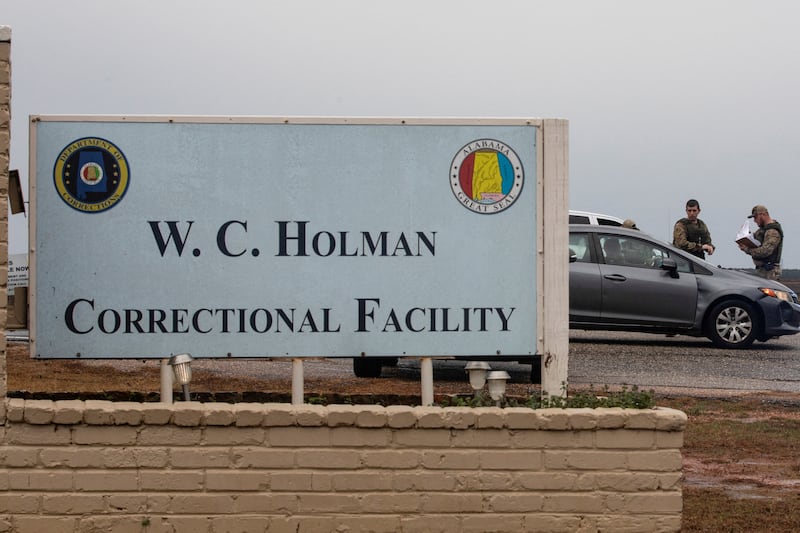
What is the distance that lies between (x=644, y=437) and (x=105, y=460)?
2655mm

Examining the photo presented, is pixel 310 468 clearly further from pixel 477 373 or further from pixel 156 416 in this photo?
pixel 477 373

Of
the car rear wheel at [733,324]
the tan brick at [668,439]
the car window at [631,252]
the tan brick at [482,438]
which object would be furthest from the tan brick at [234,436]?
the car rear wheel at [733,324]

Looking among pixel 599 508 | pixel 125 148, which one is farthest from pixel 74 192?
pixel 599 508

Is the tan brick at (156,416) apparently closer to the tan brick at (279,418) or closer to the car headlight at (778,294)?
the tan brick at (279,418)

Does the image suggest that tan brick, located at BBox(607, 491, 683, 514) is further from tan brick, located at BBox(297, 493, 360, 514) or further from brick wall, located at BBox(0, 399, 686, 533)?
tan brick, located at BBox(297, 493, 360, 514)

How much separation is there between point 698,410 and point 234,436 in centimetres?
669

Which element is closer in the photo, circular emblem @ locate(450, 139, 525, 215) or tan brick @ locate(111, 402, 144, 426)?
tan brick @ locate(111, 402, 144, 426)

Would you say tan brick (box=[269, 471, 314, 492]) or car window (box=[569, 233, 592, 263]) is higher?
car window (box=[569, 233, 592, 263])

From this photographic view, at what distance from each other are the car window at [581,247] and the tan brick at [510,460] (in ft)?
34.7

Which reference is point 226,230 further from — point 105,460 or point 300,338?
point 105,460

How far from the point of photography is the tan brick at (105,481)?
6.30 metres

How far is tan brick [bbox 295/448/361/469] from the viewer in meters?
6.32

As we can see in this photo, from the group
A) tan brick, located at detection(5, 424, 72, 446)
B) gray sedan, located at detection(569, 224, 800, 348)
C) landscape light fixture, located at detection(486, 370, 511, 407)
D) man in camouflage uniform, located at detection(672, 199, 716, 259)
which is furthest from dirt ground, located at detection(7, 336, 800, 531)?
man in camouflage uniform, located at detection(672, 199, 716, 259)

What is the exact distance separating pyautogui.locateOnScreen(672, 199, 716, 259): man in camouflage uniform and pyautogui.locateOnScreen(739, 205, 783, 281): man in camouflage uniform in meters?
0.95
